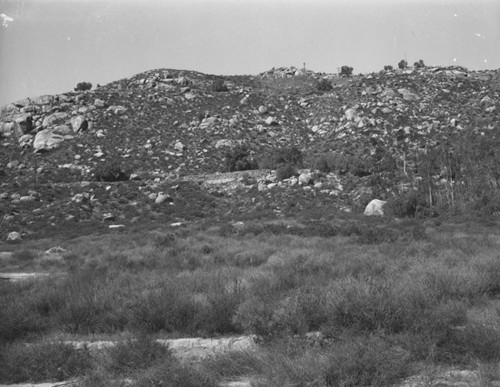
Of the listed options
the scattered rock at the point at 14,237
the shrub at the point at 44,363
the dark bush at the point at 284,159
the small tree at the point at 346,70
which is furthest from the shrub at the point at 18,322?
the small tree at the point at 346,70

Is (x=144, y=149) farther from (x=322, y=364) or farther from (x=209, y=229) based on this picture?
(x=322, y=364)

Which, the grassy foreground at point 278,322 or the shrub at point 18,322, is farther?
the shrub at point 18,322

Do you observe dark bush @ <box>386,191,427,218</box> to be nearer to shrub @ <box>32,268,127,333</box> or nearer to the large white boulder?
the large white boulder

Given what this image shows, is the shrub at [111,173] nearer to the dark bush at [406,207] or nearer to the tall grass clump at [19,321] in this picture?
the dark bush at [406,207]

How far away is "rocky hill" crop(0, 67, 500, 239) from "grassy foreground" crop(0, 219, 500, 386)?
21910 mm

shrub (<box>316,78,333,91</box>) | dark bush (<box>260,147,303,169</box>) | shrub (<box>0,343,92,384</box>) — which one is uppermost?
shrub (<box>316,78,333,91</box>)

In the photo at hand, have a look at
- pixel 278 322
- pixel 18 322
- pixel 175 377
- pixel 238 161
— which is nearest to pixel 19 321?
pixel 18 322

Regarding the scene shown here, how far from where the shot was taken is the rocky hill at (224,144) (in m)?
34.4

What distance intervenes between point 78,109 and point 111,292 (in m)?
51.1

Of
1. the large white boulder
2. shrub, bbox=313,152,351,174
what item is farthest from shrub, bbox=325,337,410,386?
shrub, bbox=313,152,351,174

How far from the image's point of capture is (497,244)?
48.2ft

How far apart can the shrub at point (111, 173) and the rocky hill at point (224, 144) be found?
12cm

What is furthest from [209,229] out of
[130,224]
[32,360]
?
[32,360]

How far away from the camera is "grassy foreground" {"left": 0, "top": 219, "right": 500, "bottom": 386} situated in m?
4.92
